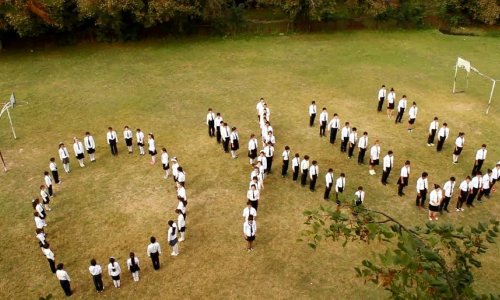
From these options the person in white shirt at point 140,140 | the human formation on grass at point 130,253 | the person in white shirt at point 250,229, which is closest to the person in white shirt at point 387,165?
the person in white shirt at point 250,229

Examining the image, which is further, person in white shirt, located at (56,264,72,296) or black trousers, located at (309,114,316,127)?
black trousers, located at (309,114,316,127)

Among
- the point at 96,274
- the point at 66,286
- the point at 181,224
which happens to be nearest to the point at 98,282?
the point at 96,274

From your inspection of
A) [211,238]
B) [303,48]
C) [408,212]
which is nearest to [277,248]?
[211,238]

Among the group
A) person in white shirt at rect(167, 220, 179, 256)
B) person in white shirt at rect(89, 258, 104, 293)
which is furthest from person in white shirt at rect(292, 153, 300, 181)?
person in white shirt at rect(89, 258, 104, 293)

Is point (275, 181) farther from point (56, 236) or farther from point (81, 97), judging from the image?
point (81, 97)

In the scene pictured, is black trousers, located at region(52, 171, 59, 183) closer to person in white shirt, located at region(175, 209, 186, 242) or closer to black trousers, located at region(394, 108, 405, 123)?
person in white shirt, located at region(175, 209, 186, 242)

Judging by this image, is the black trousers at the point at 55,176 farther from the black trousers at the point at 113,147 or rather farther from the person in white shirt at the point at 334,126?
the person in white shirt at the point at 334,126
